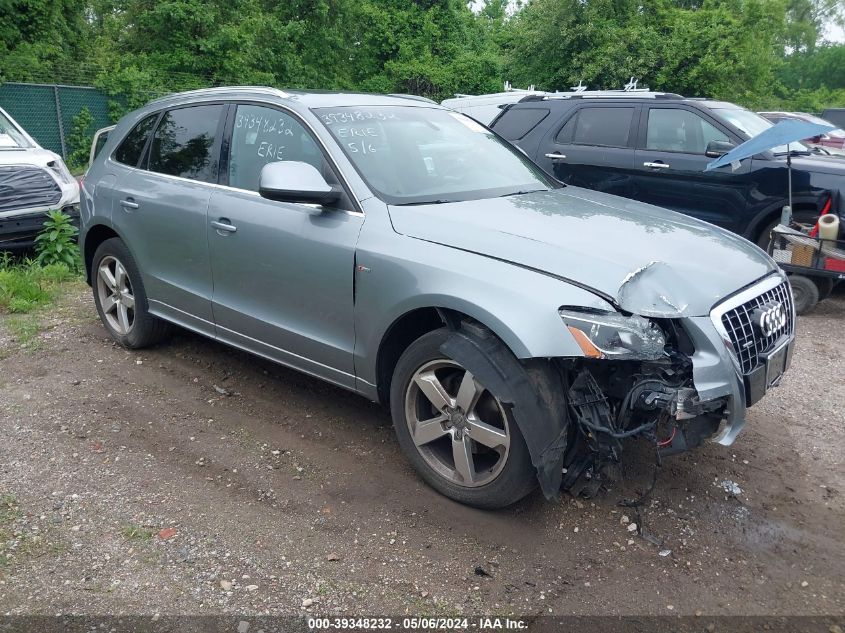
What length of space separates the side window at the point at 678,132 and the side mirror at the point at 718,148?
200 mm

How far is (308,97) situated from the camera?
14.0 feet

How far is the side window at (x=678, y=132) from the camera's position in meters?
7.52

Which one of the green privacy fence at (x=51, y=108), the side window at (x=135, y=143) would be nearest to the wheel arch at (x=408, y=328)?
the side window at (x=135, y=143)

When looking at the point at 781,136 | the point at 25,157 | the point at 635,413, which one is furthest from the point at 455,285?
the point at 25,157

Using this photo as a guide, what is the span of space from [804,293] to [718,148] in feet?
5.27

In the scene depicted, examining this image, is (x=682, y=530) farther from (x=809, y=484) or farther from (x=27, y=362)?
(x=27, y=362)

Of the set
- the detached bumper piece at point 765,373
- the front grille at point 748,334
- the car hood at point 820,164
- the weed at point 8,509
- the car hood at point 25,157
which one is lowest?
the weed at point 8,509

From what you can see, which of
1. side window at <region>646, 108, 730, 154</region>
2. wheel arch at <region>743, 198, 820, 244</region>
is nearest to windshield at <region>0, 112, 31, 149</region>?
side window at <region>646, 108, 730, 154</region>

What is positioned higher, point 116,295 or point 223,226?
point 223,226

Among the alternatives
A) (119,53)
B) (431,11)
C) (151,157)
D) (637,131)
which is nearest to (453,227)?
(151,157)

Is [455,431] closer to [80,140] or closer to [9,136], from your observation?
[9,136]

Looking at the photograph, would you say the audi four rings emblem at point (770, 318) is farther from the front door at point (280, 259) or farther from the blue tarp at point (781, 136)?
the blue tarp at point (781, 136)

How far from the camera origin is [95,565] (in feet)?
10.1

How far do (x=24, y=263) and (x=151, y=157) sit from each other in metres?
3.42
